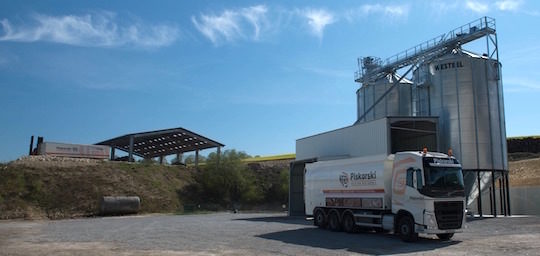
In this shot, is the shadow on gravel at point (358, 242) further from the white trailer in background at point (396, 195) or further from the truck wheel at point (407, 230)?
the white trailer in background at point (396, 195)

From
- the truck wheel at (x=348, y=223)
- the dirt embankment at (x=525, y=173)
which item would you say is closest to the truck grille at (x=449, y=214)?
the truck wheel at (x=348, y=223)

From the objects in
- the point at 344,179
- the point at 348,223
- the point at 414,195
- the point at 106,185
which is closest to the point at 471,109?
the point at 344,179

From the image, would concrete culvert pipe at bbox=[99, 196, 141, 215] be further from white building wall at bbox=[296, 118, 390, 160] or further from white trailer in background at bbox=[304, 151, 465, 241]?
white trailer in background at bbox=[304, 151, 465, 241]

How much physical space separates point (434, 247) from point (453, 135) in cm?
1917

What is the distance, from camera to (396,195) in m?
19.8

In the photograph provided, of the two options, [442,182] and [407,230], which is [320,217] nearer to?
[407,230]

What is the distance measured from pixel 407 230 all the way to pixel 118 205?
29.3 meters

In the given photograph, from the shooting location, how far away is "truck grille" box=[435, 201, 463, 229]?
1806 centimetres

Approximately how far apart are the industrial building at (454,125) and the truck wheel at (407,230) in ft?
42.8

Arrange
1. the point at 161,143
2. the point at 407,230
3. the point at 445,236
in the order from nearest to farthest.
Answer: the point at 407,230 → the point at 445,236 → the point at 161,143

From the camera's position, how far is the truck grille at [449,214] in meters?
18.1

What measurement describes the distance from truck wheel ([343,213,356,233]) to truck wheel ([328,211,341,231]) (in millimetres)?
523

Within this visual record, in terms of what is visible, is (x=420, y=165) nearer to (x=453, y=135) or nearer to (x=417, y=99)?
(x=453, y=135)

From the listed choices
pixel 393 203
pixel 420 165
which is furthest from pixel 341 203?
pixel 420 165
